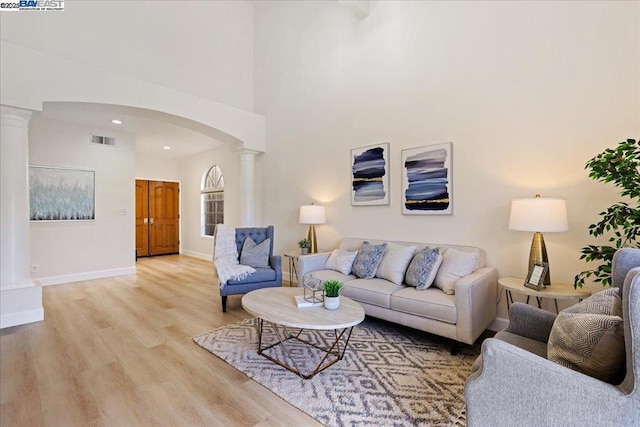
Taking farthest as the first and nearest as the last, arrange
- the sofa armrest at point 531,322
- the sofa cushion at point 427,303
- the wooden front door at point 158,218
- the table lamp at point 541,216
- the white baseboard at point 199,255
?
the wooden front door at point 158,218 < the white baseboard at point 199,255 < the sofa cushion at point 427,303 < the table lamp at point 541,216 < the sofa armrest at point 531,322

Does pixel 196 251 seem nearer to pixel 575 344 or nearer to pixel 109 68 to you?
pixel 109 68

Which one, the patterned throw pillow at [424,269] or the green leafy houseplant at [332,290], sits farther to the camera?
the patterned throw pillow at [424,269]

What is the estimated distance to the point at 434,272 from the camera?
9.12 ft

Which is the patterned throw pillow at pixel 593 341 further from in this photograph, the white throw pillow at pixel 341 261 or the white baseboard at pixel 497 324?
the white throw pillow at pixel 341 261

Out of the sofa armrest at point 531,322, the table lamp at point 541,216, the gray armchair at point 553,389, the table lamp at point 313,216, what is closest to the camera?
the gray armchair at point 553,389

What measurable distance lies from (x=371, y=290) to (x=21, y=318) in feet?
12.1

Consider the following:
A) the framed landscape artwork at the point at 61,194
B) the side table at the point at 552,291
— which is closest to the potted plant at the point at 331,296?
the side table at the point at 552,291

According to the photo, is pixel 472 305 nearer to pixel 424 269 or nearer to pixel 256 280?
pixel 424 269

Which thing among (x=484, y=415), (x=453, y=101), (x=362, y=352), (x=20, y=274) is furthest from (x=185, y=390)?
(x=453, y=101)

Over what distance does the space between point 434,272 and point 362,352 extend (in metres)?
0.99

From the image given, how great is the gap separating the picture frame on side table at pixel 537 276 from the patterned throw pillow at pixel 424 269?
0.71 metres

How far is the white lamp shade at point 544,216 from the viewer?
7.47 feet

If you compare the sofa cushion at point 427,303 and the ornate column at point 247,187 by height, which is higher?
the ornate column at point 247,187

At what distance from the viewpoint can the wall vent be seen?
532cm
